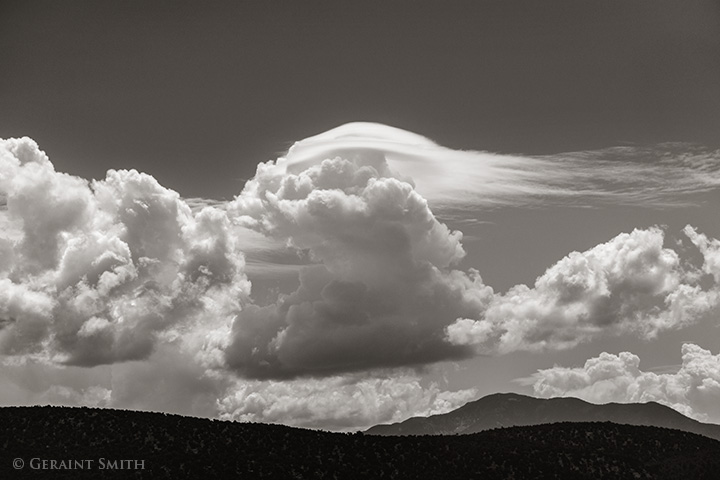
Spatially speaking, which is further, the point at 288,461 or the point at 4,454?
the point at 288,461

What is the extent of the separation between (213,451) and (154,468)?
18.1 m

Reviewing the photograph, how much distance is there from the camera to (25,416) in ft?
649

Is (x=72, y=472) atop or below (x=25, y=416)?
below

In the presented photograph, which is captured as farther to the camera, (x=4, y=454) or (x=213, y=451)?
(x=213, y=451)

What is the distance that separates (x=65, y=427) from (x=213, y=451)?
113ft

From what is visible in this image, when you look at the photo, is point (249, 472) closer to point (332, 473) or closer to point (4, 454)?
point (332, 473)

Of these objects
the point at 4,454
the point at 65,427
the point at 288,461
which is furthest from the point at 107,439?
the point at 288,461

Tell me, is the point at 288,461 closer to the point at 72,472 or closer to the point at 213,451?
the point at 213,451

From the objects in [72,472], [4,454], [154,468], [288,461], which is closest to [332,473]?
[288,461]

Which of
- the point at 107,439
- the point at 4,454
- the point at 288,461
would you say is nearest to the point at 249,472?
the point at 288,461

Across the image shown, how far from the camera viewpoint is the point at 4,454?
177875mm

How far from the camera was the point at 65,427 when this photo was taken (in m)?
195

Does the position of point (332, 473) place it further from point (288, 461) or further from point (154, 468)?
point (154, 468)

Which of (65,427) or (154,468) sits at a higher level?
(65,427)
